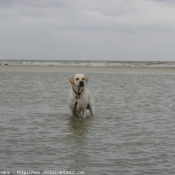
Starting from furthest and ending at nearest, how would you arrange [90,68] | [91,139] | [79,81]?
[90,68] < [79,81] < [91,139]

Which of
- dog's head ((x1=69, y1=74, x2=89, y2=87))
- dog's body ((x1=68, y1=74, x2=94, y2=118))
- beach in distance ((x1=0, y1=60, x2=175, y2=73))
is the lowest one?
dog's body ((x1=68, y1=74, x2=94, y2=118))

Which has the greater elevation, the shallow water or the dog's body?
the dog's body

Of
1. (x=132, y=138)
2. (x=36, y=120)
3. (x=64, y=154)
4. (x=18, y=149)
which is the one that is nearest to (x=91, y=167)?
(x=64, y=154)

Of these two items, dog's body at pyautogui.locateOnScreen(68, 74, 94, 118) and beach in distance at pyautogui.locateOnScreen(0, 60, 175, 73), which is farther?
beach in distance at pyautogui.locateOnScreen(0, 60, 175, 73)

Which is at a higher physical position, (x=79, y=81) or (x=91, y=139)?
(x=79, y=81)

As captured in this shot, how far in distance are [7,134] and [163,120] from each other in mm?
3685

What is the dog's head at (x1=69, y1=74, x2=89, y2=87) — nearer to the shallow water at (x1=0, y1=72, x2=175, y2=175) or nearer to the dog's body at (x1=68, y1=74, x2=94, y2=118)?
the dog's body at (x1=68, y1=74, x2=94, y2=118)

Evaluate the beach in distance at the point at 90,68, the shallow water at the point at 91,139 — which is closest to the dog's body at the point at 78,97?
the shallow water at the point at 91,139

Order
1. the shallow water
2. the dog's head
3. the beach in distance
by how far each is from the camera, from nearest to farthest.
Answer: the shallow water < the dog's head < the beach in distance

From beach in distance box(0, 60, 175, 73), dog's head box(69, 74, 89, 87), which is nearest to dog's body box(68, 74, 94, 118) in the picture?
dog's head box(69, 74, 89, 87)

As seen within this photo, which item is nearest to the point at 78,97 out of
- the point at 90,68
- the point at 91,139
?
the point at 91,139

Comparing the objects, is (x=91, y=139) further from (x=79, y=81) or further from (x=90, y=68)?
(x=90, y=68)

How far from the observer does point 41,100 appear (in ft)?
45.4

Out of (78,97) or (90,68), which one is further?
(90,68)
